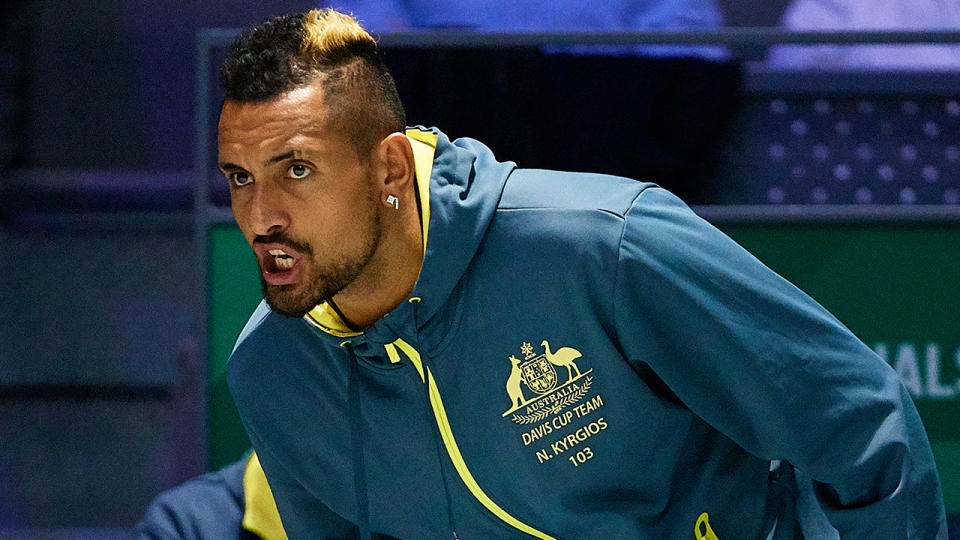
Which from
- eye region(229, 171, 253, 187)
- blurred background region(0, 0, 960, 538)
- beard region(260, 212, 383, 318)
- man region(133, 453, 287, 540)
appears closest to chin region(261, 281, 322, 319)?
beard region(260, 212, 383, 318)

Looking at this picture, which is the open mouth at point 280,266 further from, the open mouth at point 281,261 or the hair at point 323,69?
the hair at point 323,69

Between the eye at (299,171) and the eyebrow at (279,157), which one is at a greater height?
the eyebrow at (279,157)

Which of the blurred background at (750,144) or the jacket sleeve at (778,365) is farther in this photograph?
the blurred background at (750,144)

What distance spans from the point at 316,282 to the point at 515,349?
0.26m

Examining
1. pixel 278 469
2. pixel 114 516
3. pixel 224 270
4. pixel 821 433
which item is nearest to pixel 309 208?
pixel 278 469

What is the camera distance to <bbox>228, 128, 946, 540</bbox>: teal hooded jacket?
1.37 meters

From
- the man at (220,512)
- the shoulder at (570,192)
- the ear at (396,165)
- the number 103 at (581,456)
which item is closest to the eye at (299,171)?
the ear at (396,165)

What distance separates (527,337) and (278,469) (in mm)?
478

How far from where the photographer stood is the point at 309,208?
138 centimetres

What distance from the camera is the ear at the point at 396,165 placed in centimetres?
143

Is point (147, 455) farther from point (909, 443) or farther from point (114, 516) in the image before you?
point (909, 443)

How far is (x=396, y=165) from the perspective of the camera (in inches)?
57.0

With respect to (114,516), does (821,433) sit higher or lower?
higher

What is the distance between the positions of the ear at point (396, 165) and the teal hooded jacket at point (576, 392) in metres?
0.04
